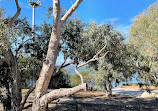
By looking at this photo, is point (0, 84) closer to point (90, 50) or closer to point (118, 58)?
point (90, 50)

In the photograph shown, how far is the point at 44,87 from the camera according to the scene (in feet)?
12.7

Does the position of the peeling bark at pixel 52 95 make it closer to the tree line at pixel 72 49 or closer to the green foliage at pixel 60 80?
the tree line at pixel 72 49

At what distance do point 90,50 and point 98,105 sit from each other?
3329 mm

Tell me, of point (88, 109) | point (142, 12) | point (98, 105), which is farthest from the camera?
point (142, 12)

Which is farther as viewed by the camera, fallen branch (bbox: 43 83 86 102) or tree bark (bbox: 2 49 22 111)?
tree bark (bbox: 2 49 22 111)

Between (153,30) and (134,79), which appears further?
(134,79)

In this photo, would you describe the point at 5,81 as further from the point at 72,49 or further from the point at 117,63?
the point at 117,63

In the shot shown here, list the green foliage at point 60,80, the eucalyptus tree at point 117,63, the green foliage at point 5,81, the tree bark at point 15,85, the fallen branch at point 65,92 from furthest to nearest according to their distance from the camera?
the green foliage at point 60,80, the eucalyptus tree at point 117,63, the green foliage at point 5,81, the tree bark at point 15,85, the fallen branch at point 65,92

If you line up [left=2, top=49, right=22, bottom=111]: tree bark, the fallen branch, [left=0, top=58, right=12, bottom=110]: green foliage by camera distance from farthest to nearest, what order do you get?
[left=0, top=58, right=12, bottom=110]: green foliage
[left=2, top=49, right=22, bottom=111]: tree bark
the fallen branch

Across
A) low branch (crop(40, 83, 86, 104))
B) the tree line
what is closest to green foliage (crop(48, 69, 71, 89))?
the tree line

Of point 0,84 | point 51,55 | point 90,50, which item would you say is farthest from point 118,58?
point 0,84

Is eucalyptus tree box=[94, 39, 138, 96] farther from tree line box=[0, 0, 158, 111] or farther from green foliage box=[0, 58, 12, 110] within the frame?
green foliage box=[0, 58, 12, 110]

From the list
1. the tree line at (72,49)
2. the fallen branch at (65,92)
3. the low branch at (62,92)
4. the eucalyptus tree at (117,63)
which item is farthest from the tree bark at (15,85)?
the eucalyptus tree at (117,63)

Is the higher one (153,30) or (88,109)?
(153,30)
